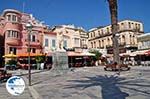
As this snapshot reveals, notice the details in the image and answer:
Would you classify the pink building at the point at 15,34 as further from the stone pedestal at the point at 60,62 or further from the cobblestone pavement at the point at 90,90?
the cobblestone pavement at the point at 90,90

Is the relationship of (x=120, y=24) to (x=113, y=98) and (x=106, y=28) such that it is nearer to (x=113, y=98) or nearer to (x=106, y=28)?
(x=106, y=28)

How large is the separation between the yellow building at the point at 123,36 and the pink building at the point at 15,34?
1051 inches

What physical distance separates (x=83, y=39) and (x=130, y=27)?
14.3 meters

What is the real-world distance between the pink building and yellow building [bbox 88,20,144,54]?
26.7 meters

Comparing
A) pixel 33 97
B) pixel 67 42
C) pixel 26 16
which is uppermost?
pixel 26 16

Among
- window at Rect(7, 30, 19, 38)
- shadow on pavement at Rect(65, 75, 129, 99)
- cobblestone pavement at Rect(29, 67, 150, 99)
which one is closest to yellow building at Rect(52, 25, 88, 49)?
window at Rect(7, 30, 19, 38)

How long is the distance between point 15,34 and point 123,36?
3424cm

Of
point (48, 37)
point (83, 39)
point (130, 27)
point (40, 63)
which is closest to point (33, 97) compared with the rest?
point (40, 63)

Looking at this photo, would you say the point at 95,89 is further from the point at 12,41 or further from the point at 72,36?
the point at 72,36

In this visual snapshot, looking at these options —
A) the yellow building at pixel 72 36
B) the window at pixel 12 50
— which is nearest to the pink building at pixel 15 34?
the window at pixel 12 50

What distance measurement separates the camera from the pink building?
144ft

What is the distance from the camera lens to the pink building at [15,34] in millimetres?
43938

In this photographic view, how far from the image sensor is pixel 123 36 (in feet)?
231

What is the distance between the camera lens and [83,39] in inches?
2542
